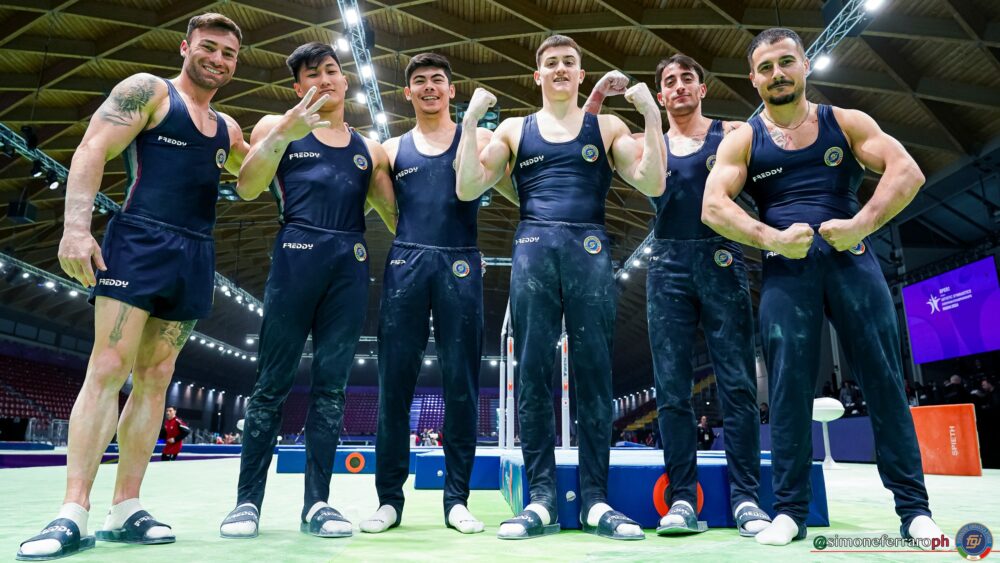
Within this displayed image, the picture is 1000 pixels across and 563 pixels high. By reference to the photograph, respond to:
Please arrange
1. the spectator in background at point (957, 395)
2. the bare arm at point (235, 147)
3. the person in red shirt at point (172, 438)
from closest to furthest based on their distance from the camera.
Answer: the bare arm at point (235, 147) < the spectator in background at point (957, 395) < the person in red shirt at point (172, 438)

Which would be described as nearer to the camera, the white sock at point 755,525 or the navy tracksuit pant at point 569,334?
the white sock at point 755,525

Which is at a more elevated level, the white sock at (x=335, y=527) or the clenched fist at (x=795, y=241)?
the clenched fist at (x=795, y=241)

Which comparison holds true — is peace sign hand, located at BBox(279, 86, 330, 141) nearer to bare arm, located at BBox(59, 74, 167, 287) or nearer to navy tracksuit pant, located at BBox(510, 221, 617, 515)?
bare arm, located at BBox(59, 74, 167, 287)

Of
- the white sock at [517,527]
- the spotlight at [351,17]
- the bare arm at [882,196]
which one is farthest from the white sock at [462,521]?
the spotlight at [351,17]

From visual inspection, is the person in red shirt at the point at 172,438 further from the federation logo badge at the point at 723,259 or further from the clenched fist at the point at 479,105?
the federation logo badge at the point at 723,259

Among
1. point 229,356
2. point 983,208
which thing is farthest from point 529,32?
point 229,356

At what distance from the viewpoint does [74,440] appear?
219 centimetres

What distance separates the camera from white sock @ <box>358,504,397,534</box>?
8.23 ft

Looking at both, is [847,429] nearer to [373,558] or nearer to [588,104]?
[588,104]

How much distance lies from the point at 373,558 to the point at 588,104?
206 cm

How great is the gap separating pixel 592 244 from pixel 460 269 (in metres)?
0.60

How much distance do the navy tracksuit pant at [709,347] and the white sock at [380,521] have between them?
3.87ft

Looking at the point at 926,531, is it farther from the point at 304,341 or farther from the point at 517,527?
the point at 304,341

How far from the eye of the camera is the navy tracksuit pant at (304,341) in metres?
2.58
